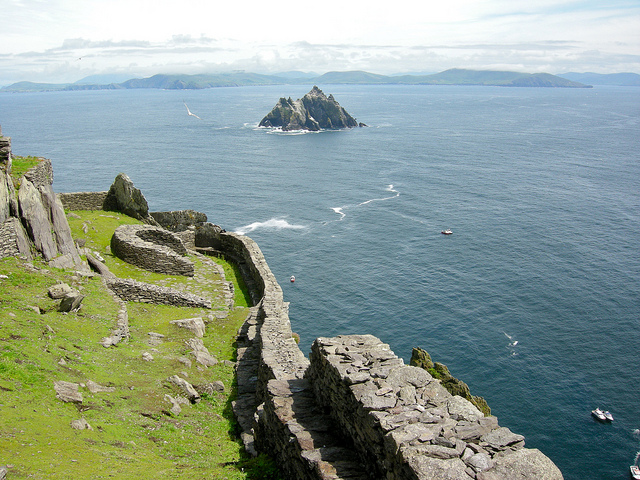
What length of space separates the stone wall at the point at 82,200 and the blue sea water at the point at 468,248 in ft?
80.4

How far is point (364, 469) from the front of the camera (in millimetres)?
11383

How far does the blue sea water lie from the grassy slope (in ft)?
102

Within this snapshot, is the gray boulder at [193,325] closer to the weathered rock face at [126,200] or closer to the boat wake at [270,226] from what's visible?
the weathered rock face at [126,200]

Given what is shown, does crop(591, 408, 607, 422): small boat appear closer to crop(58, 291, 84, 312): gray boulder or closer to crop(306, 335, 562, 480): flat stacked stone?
crop(306, 335, 562, 480): flat stacked stone

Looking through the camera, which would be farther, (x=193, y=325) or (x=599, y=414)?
(x=599, y=414)

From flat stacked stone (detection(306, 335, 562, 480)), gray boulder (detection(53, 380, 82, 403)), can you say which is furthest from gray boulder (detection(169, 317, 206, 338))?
flat stacked stone (detection(306, 335, 562, 480))

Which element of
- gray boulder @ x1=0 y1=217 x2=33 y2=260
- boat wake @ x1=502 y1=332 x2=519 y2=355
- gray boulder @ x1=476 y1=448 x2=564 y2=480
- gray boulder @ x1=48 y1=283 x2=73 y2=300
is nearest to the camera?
gray boulder @ x1=476 y1=448 x2=564 y2=480

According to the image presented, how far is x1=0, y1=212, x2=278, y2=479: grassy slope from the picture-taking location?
11711mm

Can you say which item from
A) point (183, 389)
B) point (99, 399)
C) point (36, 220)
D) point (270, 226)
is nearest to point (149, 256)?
point (36, 220)

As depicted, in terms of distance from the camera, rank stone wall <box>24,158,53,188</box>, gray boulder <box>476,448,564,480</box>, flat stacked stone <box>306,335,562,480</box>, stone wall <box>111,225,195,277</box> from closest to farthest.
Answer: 1. gray boulder <box>476,448,564,480</box>
2. flat stacked stone <box>306,335,562,480</box>
3. stone wall <box>24,158,53,188</box>
4. stone wall <box>111,225,195,277</box>

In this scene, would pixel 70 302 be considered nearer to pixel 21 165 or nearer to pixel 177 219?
pixel 21 165

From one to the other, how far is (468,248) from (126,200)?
172ft

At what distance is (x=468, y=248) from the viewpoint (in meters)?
74.9

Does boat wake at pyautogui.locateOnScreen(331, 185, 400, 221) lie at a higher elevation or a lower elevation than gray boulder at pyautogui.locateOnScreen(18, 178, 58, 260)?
lower
